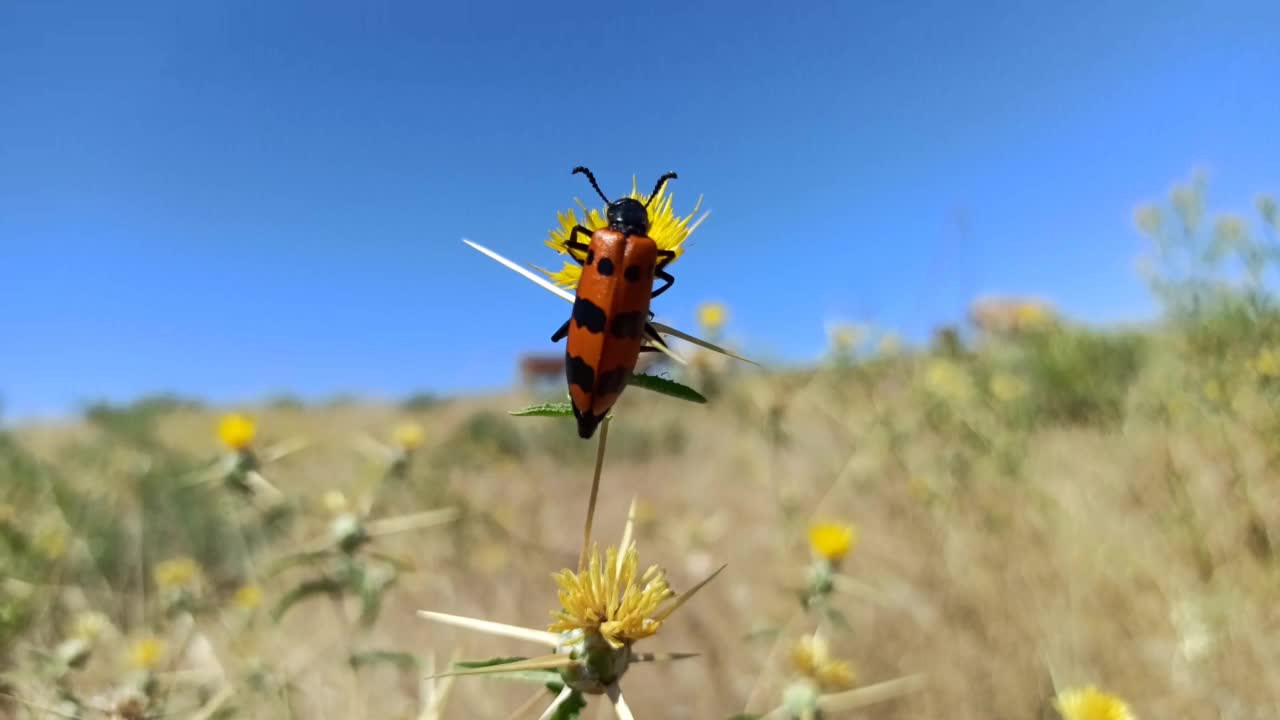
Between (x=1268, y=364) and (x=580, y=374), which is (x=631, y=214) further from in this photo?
(x=1268, y=364)

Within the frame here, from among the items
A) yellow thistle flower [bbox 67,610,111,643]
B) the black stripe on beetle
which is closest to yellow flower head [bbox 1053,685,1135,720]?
the black stripe on beetle

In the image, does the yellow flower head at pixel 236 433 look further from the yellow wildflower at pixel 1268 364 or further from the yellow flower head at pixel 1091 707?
the yellow wildflower at pixel 1268 364

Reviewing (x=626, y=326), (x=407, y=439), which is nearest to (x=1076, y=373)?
(x=407, y=439)

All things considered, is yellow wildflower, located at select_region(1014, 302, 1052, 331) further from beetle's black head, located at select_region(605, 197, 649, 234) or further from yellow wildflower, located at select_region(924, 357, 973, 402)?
→ beetle's black head, located at select_region(605, 197, 649, 234)

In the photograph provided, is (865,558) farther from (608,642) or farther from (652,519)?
(608,642)

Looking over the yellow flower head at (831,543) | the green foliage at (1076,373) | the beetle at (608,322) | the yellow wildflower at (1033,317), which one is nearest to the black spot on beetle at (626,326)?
the beetle at (608,322)

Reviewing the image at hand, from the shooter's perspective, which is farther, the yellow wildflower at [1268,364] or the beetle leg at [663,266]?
the yellow wildflower at [1268,364]
